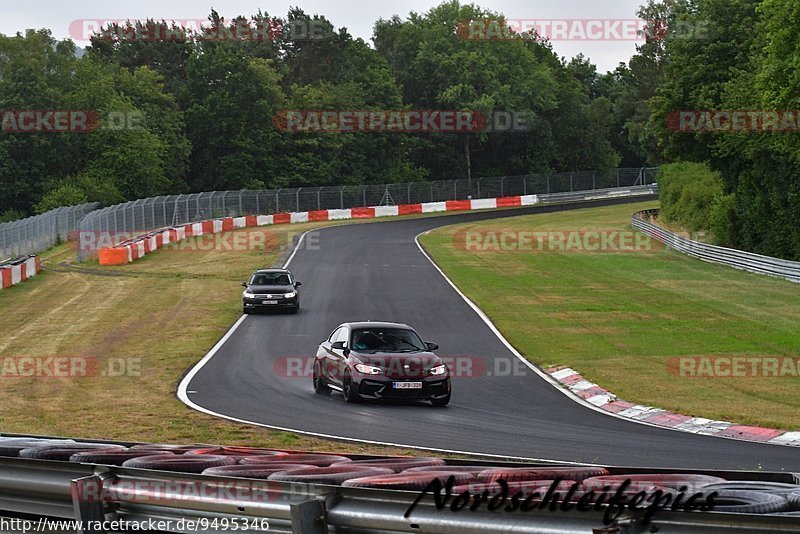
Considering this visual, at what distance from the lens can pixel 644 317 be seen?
3186 centimetres

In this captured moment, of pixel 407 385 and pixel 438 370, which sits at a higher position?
pixel 438 370

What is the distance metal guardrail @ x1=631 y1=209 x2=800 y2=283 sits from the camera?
4369 cm

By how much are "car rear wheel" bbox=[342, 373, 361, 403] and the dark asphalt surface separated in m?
0.22

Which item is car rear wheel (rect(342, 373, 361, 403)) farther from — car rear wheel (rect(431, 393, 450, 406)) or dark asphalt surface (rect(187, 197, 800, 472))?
car rear wheel (rect(431, 393, 450, 406))

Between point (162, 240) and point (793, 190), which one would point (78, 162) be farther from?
point (793, 190)

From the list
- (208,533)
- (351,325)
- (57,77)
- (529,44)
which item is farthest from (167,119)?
(208,533)

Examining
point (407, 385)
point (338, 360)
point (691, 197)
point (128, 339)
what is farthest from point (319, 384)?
point (691, 197)

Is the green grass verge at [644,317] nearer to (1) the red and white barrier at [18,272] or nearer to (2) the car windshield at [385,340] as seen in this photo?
(2) the car windshield at [385,340]

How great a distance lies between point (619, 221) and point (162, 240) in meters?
34.6

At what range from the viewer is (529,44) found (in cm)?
12169

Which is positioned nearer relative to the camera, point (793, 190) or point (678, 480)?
point (678, 480)

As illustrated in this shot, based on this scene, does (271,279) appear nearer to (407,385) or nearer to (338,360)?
(338,360)

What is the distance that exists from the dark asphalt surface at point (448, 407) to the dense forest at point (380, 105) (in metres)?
21.9

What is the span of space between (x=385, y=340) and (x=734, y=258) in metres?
33.2
